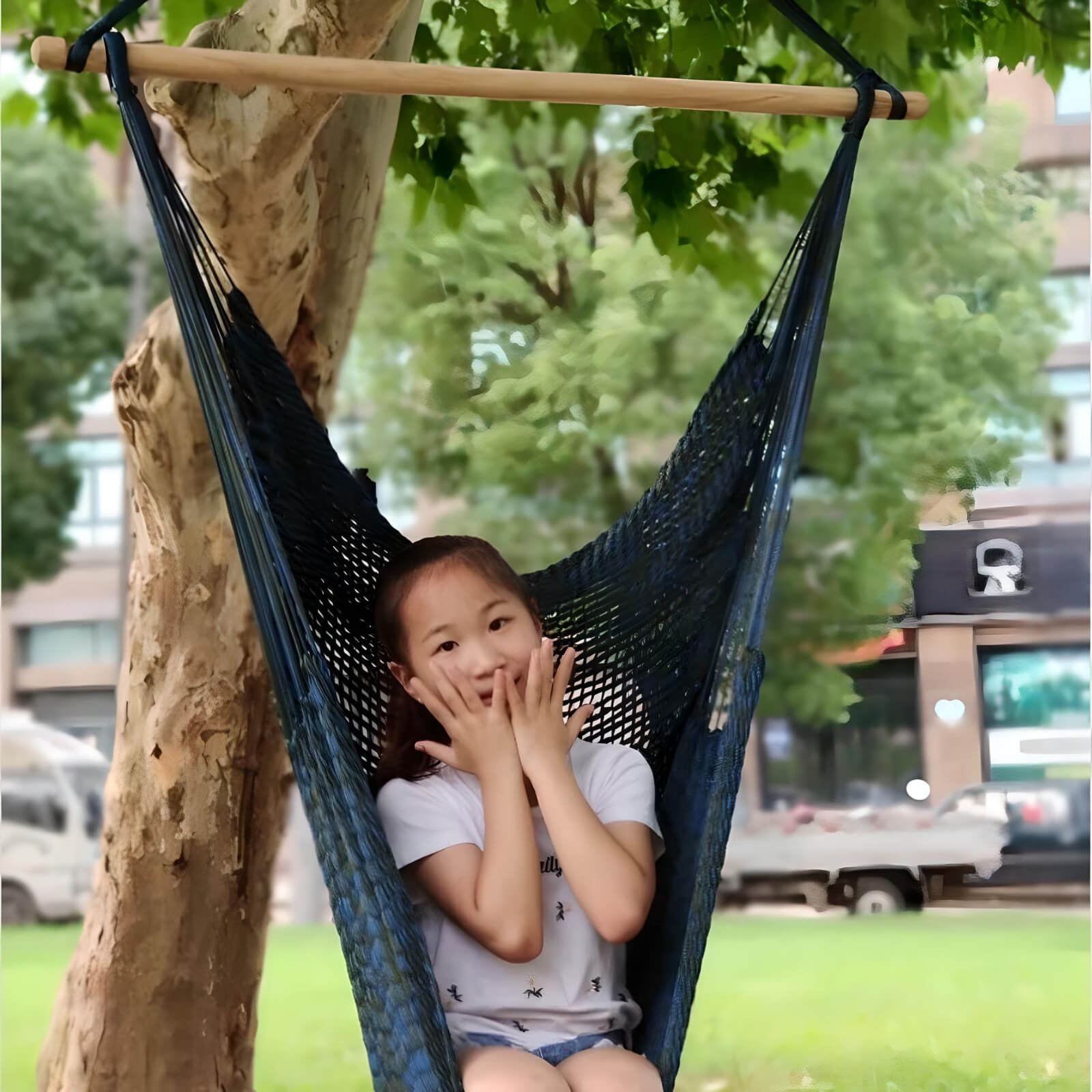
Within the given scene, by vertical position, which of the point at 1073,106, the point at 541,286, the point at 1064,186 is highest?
the point at 1073,106

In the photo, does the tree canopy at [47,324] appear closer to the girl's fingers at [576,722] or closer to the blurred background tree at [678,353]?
the blurred background tree at [678,353]

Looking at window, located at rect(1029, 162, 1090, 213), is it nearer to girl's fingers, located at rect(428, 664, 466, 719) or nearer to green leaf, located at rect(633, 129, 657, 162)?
green leaf, located at rect(633, 129, 657, 162)

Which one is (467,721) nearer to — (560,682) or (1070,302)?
(560,682)

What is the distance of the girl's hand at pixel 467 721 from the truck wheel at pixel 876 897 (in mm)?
4396

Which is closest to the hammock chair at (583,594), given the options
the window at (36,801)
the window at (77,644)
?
the window at (36,801)

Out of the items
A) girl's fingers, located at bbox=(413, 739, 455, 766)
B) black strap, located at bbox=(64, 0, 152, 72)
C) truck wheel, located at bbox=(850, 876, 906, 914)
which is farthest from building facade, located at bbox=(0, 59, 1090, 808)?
black strap, located at bbox=(64, 0, 152, 72)

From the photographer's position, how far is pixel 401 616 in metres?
1.33

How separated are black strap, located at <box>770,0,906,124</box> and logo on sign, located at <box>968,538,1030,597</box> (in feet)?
7.87

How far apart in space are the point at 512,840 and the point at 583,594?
18.6 inches

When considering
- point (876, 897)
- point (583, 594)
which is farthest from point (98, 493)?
point (583, 594)

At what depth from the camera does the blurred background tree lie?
490 centimetres

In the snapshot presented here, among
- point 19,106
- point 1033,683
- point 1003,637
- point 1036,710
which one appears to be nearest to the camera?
point 19,106

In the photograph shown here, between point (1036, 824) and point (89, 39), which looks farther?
point (1036, 824)

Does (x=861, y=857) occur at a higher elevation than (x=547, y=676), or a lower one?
lower
